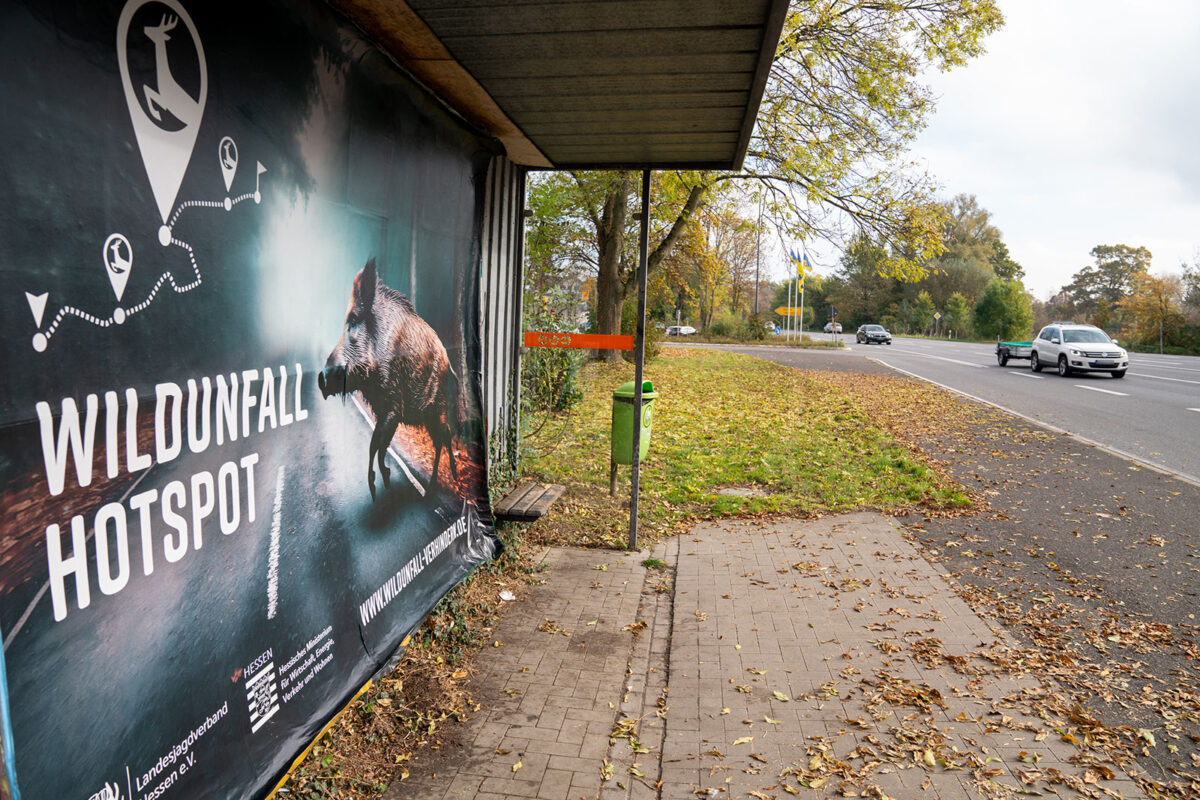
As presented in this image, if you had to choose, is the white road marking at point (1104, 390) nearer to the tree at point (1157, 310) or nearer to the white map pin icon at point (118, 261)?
the white map pin icon at point (118, 261)

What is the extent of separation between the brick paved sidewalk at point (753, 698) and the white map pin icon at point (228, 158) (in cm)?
237

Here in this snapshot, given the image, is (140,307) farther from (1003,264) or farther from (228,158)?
(1003,264)

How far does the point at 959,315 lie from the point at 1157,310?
27.1m

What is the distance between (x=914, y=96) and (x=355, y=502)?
14.1 meters

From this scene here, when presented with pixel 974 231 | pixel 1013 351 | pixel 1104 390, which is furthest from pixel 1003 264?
pixel 1104 390

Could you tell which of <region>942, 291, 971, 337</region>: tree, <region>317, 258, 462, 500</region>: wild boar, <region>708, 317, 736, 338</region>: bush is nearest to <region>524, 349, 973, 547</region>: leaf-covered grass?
<region>317, 258, 462, 500</region>: wild boar

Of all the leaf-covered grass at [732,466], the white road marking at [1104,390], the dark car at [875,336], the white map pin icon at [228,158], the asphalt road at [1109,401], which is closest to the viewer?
the white map pin icon at [228,158]

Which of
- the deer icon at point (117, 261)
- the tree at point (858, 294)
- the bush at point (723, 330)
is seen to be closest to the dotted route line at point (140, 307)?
the deer icon at point (117, 261)

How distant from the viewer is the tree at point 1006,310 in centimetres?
6425

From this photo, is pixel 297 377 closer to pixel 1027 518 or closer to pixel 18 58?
pixel 18 58

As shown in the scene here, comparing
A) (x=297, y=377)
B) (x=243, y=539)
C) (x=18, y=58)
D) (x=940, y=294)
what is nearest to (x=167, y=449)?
(x=243, y=539)

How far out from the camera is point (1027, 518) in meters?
7.13

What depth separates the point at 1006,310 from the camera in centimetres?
6450

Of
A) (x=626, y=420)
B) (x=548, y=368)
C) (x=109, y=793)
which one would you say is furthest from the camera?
(x=548, y=368)
